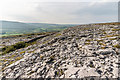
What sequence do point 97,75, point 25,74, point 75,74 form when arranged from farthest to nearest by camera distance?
point 25,74, point 75,74, point 97,75

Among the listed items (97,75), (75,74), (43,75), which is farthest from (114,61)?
(43,75)

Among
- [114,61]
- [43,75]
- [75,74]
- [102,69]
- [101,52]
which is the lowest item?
[43,75]

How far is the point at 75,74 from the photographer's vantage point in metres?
7.17

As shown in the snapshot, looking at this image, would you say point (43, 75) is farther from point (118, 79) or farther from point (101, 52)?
point (101, 52)

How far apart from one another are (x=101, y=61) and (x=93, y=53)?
6.38ft

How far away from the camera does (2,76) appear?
873cm

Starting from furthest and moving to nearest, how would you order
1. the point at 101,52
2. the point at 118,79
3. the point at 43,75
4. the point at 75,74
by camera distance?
the point at 101,52 < the point at 43,75 < the point at 75,74 < the point at 118,79

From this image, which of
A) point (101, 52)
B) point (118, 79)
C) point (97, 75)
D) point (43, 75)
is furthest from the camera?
point (101, 52)

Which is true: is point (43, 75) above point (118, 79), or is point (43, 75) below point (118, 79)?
below

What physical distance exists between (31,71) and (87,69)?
719 cm

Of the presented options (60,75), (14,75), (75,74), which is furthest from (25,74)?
(75,74)

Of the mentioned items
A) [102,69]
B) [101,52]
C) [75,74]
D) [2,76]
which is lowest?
[2,76]

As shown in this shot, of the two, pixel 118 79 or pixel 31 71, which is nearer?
pixel 118 79

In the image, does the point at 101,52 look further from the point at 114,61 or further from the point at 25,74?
the point at 25,74
